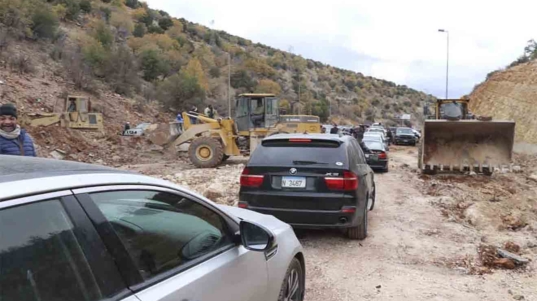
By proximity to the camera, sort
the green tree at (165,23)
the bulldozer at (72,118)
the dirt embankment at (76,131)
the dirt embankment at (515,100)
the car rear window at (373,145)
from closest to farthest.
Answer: the car rear window at (373,145), the dirt embankment at (76,131), the bulldozer at (72,118), the dirt embankment at (515,100), the green tree at (165,23)

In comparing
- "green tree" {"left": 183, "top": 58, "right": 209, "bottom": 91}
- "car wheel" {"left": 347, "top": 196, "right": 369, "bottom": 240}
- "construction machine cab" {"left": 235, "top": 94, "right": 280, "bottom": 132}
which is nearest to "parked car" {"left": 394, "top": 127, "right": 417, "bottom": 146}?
"green tree" {"left": 183, "top": 58, "right": 209, "bottom": 91}

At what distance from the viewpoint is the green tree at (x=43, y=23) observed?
33781 mm

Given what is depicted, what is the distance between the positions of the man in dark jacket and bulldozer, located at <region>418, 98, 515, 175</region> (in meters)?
12.5

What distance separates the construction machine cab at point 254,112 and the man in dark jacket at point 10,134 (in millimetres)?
13288

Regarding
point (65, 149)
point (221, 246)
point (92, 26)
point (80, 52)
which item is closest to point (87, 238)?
point (221, 246)

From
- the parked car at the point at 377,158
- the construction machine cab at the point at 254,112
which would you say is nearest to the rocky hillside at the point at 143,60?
the construction machine cab at the point at 254,112

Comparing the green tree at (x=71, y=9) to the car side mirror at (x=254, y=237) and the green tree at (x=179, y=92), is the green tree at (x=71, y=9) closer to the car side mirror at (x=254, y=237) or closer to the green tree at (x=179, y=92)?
the green tree at (x=179, y=92)

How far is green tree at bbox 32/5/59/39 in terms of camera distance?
1330 inches

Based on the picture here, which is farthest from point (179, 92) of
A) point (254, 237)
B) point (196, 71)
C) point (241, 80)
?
point (254, 237)

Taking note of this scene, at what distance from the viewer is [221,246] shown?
2.91 metres

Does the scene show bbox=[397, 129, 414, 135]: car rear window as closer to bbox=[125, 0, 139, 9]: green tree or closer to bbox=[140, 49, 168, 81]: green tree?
bbox=[140, 49, 168, 81]: green tree

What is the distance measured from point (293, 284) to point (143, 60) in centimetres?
4025

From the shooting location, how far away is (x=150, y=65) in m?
41.8

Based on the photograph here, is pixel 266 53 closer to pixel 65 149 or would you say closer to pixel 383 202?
pixel 65 149
